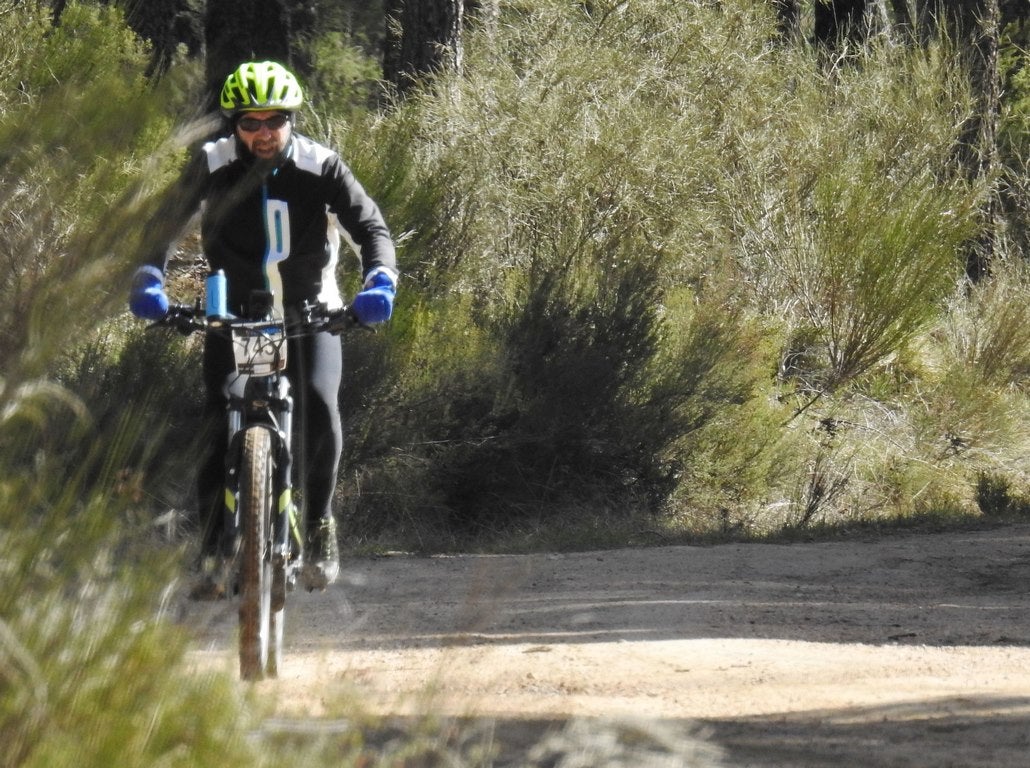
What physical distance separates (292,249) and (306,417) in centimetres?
59

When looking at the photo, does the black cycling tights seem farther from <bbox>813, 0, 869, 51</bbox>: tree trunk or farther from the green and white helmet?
<bbox>813, 0, 869, 51</bbox>: tree trunk

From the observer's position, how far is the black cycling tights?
16.7 feet

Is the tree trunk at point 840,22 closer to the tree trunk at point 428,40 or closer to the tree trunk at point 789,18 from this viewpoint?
the tree trunk at point 789,18

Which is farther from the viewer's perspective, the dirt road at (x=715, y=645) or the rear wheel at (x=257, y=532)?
the rear wheel at (x=257, y=532)

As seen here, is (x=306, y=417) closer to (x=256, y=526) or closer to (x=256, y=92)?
(x=256, y=526)

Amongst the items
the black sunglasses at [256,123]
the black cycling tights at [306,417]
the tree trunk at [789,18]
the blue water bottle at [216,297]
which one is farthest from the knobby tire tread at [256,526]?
the tree trunk at [789,18]

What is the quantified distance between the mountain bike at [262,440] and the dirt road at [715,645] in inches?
11.3

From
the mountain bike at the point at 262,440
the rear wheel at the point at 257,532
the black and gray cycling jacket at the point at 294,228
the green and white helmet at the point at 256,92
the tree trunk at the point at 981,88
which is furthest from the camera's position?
the tree trunk at the point at 981,88

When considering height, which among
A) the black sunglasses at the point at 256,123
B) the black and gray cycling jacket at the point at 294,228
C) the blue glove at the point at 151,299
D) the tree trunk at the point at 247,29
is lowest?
the blue glove at the point at 151,299

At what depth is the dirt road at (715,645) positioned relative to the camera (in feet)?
13.6

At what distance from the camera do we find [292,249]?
17.3 feet

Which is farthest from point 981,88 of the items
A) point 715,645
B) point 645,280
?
point 715,645

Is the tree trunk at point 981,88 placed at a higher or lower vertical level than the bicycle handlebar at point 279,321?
higher

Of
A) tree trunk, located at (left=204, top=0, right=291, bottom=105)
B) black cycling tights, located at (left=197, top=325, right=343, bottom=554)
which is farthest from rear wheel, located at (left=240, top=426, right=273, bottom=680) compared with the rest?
tree trunk, located at (left=204, top=0, right=291, bottom=105)
